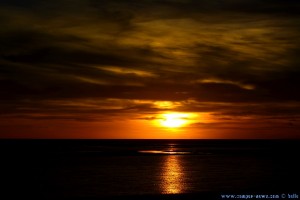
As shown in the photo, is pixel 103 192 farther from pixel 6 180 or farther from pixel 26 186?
pixel 6 180

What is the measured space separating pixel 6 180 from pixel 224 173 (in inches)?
936

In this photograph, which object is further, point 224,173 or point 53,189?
point 224,173

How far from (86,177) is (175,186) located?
11052mm

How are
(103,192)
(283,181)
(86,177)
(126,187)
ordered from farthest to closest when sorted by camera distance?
(86,177)
(283,181)
(126,187)
(103,192)

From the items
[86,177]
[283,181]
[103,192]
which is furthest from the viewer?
[86,177]

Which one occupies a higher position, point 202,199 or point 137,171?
point 137,171

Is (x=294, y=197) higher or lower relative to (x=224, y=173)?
lower

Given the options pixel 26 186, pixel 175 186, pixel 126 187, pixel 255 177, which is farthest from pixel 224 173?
pixel 26 186

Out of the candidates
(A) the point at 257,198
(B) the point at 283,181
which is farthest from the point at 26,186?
(B) the point at 283,181

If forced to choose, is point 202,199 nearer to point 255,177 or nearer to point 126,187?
point 126,187

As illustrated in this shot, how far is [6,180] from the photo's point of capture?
136 feet

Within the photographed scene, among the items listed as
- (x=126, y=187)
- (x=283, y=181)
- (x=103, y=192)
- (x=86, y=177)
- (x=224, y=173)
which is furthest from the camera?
(x=224, y=173)

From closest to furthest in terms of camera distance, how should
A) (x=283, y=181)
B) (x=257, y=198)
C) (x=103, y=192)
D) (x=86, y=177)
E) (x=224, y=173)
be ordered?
(x=257, y=198), (x=103, y=192), (x=283, y=181), (x=86, y=177), (x=224, y=173)

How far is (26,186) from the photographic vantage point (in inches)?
1478
